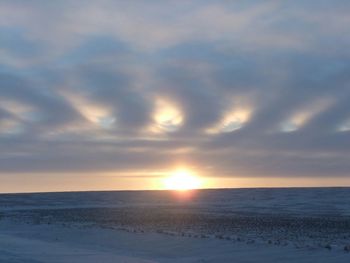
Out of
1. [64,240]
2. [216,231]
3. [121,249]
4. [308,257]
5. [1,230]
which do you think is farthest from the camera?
[1,230]

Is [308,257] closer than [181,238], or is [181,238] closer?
[308,257]

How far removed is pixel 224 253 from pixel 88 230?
1519cm

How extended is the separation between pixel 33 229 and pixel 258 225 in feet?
57.8

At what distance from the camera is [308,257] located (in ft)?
94.1

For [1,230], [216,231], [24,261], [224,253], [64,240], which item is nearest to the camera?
[24,261]

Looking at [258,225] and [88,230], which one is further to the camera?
[258,225]

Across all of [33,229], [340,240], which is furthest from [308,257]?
[33,229]

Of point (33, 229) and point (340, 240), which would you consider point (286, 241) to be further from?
point (33, 229)

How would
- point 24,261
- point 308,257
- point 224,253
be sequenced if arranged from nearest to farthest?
point 24,261 < point 308,257 < point 224,253

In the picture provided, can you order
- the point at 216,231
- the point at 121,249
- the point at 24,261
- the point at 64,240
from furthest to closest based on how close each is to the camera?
the point at 216,231
the point at 64,240
the point at 121,249
the point at 24,261

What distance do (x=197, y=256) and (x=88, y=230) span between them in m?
14.4

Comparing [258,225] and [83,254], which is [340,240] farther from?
[83,254]

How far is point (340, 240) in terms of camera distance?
37188 millimetres

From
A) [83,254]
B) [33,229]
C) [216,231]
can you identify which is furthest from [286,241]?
[33,229]
